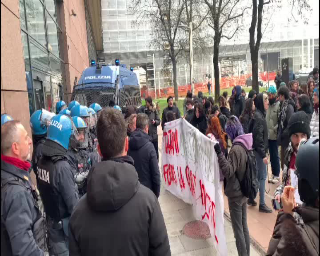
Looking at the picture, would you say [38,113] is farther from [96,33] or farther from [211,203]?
[96,33]

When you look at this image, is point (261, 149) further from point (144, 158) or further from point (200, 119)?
point (200, 119)

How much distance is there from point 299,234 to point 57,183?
2.07 metres

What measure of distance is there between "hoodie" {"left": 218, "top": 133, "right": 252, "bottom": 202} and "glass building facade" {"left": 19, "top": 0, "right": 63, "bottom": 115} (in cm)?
433

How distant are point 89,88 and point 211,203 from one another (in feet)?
21.3

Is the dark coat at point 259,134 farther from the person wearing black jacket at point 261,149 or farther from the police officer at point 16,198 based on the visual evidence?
the police officer at point 16,198

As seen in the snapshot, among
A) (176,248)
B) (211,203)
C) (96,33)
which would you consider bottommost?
(176,248)

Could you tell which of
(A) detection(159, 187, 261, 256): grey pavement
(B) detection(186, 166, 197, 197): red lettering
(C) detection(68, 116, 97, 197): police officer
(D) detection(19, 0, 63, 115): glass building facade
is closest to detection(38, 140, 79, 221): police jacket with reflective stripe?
(C) detection(68, 116, 97, 197): police officer

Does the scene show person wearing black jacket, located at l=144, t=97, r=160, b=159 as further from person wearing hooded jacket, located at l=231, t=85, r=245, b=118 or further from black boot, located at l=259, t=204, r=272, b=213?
black boot, located at l=259, t=204, r=272, b=213

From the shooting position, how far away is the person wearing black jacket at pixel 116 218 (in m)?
1.71

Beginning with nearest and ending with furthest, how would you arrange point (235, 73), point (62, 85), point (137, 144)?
point (137, 144) < point (62, 85) < point (235, 73)

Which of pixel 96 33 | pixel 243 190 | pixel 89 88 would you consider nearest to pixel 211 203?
pixel 243 190

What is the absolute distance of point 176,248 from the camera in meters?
4.30

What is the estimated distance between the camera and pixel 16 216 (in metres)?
1.97

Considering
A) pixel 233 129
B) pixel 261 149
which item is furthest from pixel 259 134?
pixel 233 129
